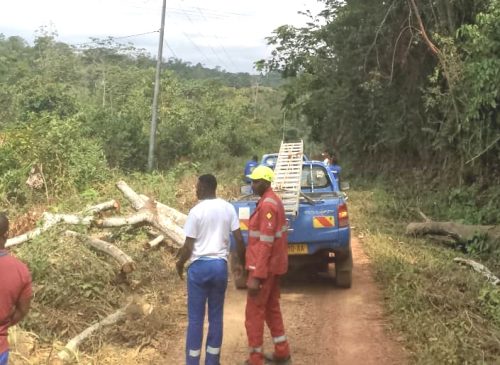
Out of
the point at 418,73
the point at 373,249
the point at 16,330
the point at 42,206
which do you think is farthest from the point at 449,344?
the point at 418,73

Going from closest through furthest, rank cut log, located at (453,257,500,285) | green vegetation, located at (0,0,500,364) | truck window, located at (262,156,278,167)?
green vegetation, located at (0,0,500,364) < cut log, located at (453,257,500,285) < truck window, located at (262,156,278,167)

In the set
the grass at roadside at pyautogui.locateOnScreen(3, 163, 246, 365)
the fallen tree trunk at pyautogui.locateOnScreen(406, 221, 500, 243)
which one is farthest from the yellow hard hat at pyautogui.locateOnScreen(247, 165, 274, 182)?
the fallen tree trunk at pyautogui.locateOnScreen(406, 221, 500, 243)

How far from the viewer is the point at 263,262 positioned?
5301 mm

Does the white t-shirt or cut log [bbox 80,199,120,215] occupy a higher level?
the white t-shirt

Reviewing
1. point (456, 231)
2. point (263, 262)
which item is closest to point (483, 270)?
point (456, 231)

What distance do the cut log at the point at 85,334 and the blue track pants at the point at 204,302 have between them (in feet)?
4.10

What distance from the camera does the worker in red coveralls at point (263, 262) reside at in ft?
17.5

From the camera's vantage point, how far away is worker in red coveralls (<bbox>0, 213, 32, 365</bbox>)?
367 centimetres

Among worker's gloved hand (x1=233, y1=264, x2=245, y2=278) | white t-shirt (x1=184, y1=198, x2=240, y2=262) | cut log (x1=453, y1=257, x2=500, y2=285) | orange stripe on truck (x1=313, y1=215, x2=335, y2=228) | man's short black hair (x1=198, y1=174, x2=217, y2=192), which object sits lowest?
worker's gloved hand (x1=233, y1=264, x2=245, y2=278)

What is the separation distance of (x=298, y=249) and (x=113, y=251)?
2.52 m

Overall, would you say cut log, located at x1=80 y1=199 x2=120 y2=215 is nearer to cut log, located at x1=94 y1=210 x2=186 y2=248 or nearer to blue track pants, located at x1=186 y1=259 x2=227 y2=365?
cut log, located at x1=94 y1=210 x2=186 y2=248

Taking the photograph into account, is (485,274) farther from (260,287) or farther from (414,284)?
(260,287)

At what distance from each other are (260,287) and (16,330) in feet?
8.16

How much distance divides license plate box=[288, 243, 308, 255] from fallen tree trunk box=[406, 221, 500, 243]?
167 inches
